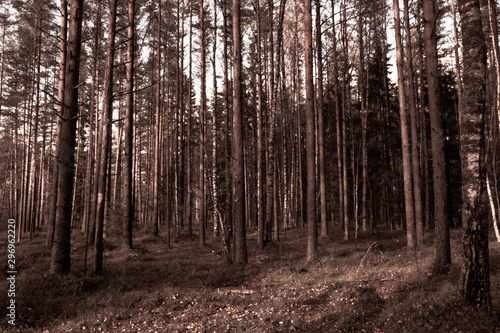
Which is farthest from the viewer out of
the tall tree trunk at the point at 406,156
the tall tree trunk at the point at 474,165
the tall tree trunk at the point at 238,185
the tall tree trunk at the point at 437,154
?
the tall tree trunk at the point at 406,156

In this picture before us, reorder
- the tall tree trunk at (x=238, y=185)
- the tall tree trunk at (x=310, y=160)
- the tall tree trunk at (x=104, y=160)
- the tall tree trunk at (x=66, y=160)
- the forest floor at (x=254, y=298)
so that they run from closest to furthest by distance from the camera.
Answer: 1. the forest floor at (x=254, y=298)
2. the tall tree trunk at (x=66, y=160)
3. the tall tree trunk at (x=104, y=160)
4. the tall tree trunk at (x=310, y=160)
5. the tall tree trunk at (x=238, y=185)

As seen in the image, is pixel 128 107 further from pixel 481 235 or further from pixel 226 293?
pixel 481 235

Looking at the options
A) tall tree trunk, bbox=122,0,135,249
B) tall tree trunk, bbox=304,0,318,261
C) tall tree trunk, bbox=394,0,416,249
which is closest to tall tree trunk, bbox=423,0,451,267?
tall tree trunk, bbox=304,0,318,261

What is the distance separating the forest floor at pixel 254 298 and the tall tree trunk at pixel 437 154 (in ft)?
1.99

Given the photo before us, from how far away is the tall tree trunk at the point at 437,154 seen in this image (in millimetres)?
7621

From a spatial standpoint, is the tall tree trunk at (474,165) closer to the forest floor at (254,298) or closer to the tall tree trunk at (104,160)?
the forest floor at (254,298)

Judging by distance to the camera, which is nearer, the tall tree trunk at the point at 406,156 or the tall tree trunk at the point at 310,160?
the tall tree trunk at the point at 310,160

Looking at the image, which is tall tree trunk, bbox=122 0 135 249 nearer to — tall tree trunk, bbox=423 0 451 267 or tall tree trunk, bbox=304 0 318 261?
Answer: tall tree trunk, bbox=304 0 318 261

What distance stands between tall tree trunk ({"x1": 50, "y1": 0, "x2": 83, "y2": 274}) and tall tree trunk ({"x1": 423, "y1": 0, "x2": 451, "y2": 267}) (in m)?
9.72

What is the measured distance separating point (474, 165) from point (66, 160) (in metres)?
9.21

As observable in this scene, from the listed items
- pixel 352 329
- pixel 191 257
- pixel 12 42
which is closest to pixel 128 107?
pixel 191 257

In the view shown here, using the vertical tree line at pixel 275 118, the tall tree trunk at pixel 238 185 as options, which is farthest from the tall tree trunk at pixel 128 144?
the tall tree trunk at pixel 238 185

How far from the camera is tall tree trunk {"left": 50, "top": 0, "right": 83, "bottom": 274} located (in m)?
8.08

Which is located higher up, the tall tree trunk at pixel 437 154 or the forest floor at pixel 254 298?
the tall tree trunk at pixel 437 154
